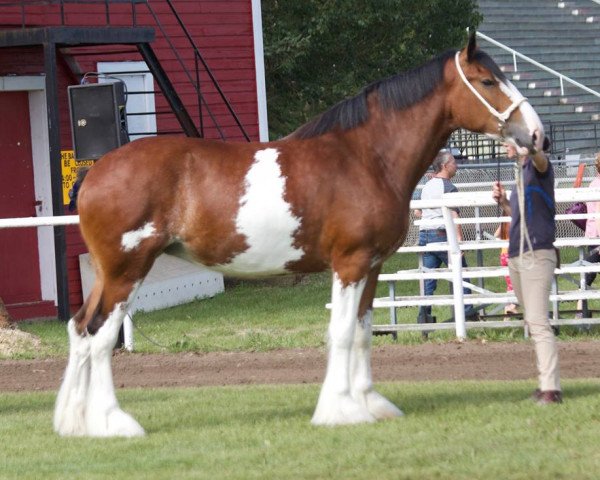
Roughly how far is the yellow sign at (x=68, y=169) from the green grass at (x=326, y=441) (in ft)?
25.9

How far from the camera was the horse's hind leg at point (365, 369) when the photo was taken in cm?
917

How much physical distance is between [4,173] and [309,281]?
5649 mm

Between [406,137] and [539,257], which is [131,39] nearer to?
[406,137]

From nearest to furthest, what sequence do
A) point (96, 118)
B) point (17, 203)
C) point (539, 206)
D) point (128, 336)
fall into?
point (539, 206), point (128, 336), point (96, 118), point (17, 203)

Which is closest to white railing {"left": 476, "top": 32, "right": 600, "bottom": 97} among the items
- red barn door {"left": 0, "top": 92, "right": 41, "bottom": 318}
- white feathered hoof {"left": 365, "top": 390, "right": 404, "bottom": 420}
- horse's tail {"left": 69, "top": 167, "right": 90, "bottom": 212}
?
red barn door {"left": 0, "top": 92, "right": 41, "bottom": 318}

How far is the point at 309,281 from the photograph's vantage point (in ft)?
73.1

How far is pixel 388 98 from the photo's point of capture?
9336 mm

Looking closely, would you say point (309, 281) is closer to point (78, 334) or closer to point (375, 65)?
point (375, 65)

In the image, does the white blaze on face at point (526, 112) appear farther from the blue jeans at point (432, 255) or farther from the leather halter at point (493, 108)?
the blue jeans at point (432, 255)

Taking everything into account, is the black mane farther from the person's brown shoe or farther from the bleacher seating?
the bleacher seating

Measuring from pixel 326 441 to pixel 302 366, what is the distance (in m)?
4.06

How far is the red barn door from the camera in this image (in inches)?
744

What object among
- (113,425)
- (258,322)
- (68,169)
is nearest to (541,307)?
(113,425)

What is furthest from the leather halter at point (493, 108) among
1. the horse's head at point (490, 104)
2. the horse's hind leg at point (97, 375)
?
the horse's hind leg at point (97, 375)
